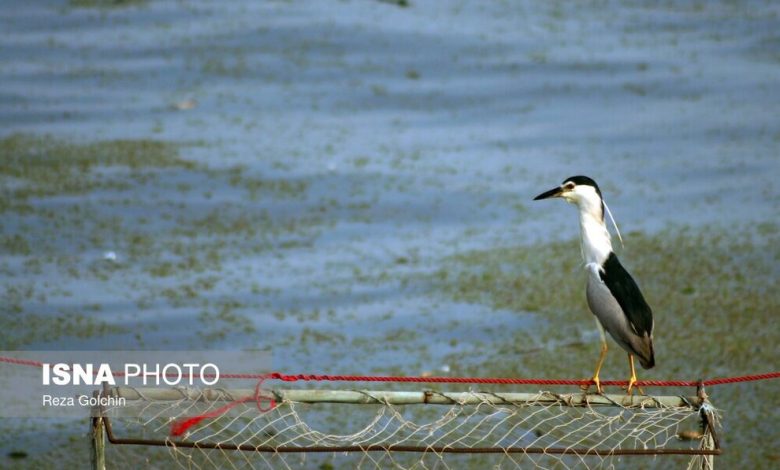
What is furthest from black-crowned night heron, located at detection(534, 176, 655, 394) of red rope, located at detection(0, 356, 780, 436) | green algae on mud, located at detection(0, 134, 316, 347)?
green algae on mud, located at detection(0, 134, 316, 347)

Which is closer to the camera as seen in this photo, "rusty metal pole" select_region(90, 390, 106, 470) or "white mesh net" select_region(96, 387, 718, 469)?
"rusty metal pole" select_region(90, 390, 106, 470)

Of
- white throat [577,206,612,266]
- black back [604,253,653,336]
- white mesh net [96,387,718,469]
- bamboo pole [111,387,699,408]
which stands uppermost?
Answer: white throat [577,206,612,266]

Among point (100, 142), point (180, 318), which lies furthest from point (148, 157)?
point (180, 318)

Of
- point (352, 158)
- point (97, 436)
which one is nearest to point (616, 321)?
point (97, 436)

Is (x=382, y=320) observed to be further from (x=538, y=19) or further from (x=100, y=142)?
(x=538, y=19)

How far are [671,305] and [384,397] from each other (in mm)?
2488

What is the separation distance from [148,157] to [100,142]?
401 millimetres

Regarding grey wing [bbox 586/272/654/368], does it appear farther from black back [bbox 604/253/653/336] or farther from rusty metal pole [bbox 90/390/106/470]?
rusty metal pole [bbox 90/390/106/470]

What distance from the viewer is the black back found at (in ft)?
11.7

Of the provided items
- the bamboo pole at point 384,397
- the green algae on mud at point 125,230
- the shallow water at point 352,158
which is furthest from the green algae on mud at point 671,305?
the bamboo pole at point 384,397

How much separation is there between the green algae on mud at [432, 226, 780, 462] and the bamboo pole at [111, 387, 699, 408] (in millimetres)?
1333

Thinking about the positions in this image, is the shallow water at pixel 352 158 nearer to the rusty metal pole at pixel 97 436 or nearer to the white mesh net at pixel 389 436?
the white mesh net at pixel 389 436

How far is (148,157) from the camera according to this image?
22.2ft

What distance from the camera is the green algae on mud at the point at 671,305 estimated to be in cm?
469
